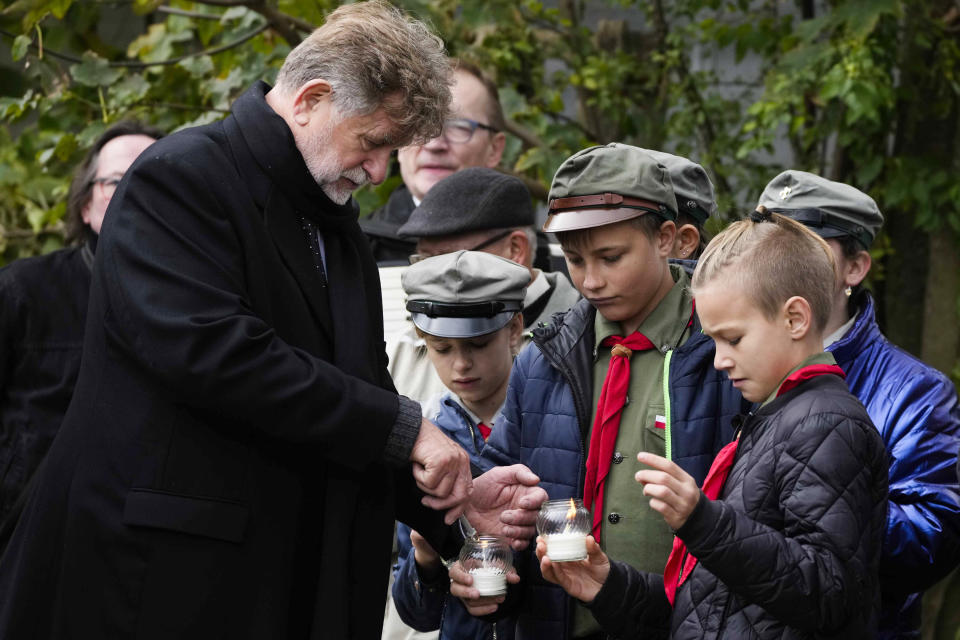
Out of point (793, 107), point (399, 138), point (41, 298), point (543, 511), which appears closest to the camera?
point (543, 511)

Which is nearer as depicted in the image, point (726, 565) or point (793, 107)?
point (726, 565)

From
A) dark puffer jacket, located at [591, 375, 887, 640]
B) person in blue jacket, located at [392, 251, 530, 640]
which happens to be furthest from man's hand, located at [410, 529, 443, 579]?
dark puffer jacket, located at [591, 375, 887, 640]

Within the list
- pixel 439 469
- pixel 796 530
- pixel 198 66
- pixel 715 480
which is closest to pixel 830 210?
pixel 715 480

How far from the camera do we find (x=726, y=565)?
2.15 meters

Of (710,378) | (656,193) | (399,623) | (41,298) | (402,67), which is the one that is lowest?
(399,623)

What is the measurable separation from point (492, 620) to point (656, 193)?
1067 millimetres

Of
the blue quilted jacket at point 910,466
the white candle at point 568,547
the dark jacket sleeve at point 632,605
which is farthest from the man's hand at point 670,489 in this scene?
the blue quilted jacket at point 910,466

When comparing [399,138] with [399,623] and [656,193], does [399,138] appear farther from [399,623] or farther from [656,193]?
[399,623]

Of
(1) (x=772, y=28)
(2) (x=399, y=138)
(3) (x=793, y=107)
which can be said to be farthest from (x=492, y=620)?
(1) (x=772, y=28)

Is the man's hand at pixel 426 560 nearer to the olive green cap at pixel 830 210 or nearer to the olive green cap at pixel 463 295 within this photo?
the olive green cap at pixel 463 295

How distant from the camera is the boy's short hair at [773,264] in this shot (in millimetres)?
2387

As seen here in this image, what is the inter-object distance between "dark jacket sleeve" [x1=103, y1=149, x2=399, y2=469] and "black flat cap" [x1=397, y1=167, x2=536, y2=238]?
4.32 ft

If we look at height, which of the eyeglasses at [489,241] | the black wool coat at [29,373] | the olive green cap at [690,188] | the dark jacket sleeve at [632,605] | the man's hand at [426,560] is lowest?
the black wool coat at [29,373]

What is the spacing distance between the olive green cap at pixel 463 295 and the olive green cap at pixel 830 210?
0.71 metres
